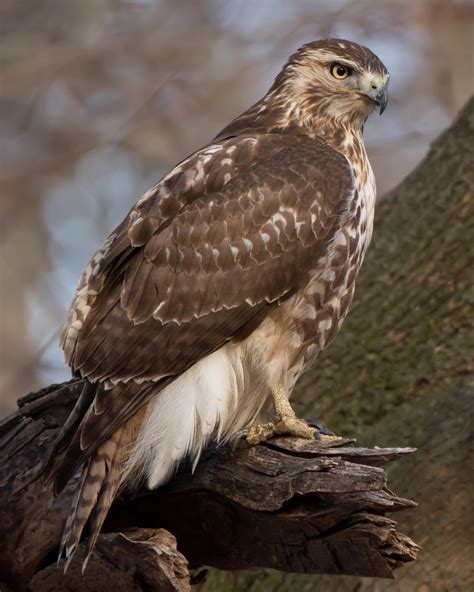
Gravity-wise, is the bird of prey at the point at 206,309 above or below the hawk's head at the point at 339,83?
below

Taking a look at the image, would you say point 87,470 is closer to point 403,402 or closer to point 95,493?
point 95,493

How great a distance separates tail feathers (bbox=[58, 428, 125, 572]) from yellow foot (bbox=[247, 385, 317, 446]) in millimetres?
529

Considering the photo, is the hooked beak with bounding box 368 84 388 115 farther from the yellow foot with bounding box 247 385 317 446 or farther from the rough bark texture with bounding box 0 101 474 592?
the yellow foot with bounding box 247 385 317 446

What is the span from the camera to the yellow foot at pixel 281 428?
4408mm

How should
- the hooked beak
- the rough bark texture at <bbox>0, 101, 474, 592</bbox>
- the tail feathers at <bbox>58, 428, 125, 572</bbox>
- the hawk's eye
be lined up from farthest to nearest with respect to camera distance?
the hawk's eye, the hooked beak, the rough bark texture at <bbox>0, 101, 474, 592</bbox>, the tail feathers at <bbox>58, 428, 125, 572</bbox>

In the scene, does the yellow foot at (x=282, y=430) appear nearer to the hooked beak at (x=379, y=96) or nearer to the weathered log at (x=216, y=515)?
the weathered log at (x=216, y=515)

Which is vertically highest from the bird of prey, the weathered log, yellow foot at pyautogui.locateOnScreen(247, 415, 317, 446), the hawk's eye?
the hawk's eye

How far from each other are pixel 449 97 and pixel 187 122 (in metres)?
2.50

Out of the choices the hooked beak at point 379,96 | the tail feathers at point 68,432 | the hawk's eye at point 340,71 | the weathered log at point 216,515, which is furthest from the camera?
the hawk's eye at point 340,71

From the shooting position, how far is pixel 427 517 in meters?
5.14

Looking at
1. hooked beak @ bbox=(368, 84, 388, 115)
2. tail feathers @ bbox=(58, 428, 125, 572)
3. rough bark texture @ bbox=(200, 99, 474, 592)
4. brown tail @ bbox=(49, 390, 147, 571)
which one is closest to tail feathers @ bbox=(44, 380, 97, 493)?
brown tail @ bbox=(49, 390, 147, 571)

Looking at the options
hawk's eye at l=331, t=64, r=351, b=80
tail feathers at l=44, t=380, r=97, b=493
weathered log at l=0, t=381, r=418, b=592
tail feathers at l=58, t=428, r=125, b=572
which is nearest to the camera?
weathered log at l=0, t=381, r=418, b=592

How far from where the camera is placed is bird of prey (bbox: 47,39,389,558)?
Result: 426 centimetres

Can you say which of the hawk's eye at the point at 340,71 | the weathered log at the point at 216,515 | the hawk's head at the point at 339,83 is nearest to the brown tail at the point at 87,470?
the weathered log at the point at 216,515
